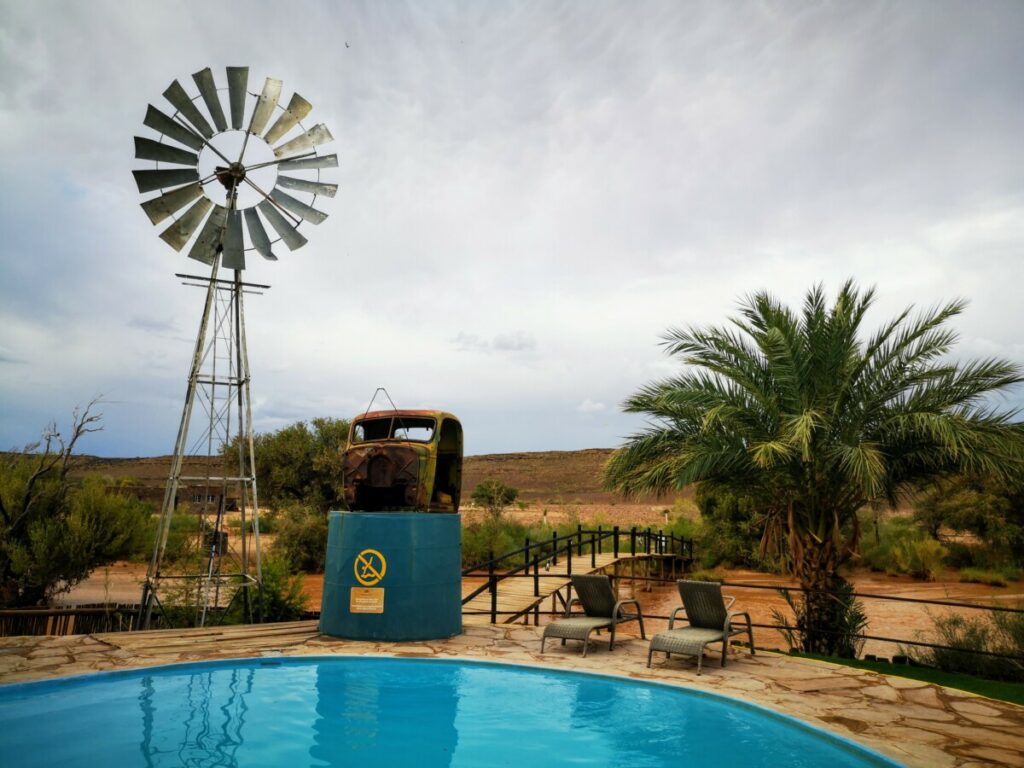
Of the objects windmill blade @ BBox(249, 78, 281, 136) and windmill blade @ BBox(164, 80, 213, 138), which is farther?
windmill blade @ BBox(249, 78, 281, 136)

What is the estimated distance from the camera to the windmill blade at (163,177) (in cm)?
1109

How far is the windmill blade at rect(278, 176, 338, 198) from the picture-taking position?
11984 millimetres

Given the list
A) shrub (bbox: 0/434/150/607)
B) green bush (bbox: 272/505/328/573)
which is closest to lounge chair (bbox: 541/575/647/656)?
shrub (bbox: 0/434/150/607)

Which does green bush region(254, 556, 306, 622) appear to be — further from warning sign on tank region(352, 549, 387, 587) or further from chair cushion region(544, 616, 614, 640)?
chair cushion region(544, 616, 614, 640)

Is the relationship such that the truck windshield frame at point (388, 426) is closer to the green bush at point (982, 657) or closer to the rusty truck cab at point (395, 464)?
the rusty truck cab at point (395, 464)

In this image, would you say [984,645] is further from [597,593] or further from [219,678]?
[219,678]

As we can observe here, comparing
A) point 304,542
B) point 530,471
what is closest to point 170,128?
point 304,542

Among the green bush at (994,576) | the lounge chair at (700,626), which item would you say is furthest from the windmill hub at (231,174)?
the green bush at (994,576)

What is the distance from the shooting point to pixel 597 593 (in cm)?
945

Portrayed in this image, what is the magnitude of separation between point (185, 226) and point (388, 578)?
6.81 m

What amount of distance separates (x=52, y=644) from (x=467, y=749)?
6359 millimetres

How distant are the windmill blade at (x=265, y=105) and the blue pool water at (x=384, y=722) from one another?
846cm

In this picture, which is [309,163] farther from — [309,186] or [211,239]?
[211,239]

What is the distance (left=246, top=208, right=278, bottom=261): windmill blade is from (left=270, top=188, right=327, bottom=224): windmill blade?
18.0 inches
